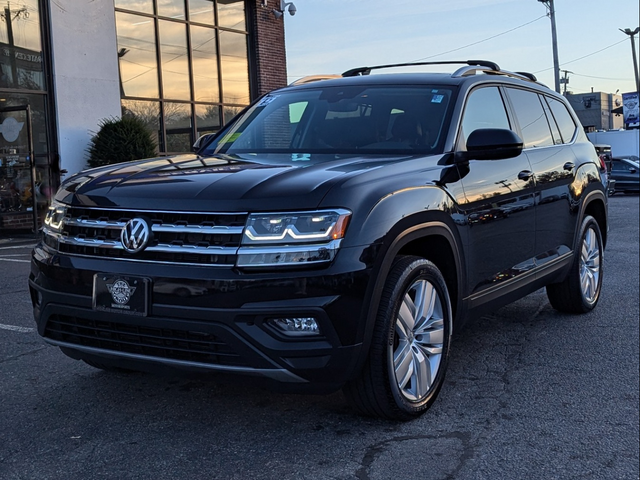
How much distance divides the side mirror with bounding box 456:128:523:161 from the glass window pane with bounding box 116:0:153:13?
477 inches

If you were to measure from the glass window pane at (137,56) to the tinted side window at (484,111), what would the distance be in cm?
1113

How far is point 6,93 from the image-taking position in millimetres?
12922

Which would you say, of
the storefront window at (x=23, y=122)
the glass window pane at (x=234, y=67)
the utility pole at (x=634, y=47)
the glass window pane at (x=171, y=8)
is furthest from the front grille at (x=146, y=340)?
the utility pole at (x=634, y=47)

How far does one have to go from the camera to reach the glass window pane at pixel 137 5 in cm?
1470

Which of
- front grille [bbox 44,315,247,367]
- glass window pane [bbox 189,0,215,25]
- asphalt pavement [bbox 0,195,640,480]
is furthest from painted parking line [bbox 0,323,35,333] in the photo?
glass window pane [bbox 189,0,215,25]

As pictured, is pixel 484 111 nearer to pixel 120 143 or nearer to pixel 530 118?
pixel 530 118

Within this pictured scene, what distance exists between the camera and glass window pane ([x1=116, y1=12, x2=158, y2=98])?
48.4 ft

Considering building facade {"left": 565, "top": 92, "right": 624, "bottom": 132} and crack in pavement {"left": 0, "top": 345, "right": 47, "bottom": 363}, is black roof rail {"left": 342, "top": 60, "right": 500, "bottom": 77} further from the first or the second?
building facade {"left": 565, "top": 92, "right": 624, "bottom": 132}

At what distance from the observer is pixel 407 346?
3.64 m

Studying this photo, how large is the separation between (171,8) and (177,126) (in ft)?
8.13

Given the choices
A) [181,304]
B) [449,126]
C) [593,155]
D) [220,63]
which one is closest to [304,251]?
[181,304]

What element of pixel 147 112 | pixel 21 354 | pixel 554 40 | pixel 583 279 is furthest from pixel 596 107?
pixel 21 354

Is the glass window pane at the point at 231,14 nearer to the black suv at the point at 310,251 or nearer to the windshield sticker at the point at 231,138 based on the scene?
the windshield sticker at the point at 231,138

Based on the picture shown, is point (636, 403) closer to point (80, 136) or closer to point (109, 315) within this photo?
point (109, 315)
